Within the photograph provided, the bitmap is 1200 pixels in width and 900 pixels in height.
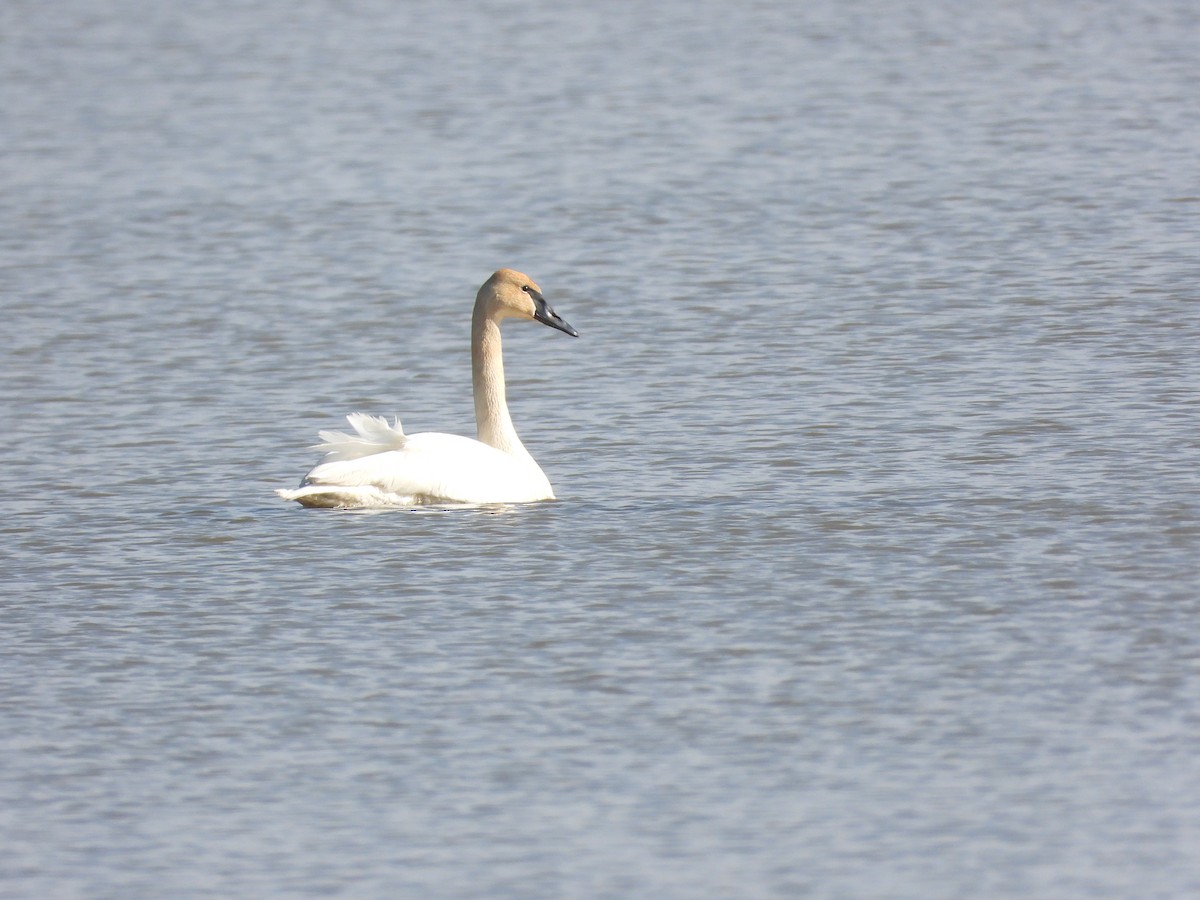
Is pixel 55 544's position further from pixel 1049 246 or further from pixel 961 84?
pixel 961 84

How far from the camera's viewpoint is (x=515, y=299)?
37.3 feet

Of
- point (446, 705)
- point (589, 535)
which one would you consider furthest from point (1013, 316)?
point (446, 705)

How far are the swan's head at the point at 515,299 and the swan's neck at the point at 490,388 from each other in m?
0.07


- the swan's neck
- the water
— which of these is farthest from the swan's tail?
the swan's neck

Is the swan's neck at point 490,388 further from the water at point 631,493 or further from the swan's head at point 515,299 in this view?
the water at point 631,493

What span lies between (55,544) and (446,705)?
3.04 metres

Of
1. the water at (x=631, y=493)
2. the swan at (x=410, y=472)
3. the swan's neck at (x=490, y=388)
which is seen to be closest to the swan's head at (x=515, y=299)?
the swan's neck at (x=490, y=388)

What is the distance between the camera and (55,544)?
32.7 ft

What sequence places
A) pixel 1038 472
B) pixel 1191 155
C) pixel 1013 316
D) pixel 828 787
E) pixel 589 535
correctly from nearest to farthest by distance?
pixel 828 787 → pixel 589 535 → pixel 1038 472 → pixel 1013 316 → pixel 1191 155

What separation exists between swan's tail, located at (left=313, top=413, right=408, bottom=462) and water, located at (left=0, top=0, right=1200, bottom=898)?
326mm

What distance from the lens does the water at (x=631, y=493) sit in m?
6.57

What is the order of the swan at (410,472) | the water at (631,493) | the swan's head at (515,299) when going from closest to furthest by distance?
the water at (631,493) < the swan at (410,472) < the swan's head at (515,299)

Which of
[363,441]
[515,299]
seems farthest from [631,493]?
[515,299]

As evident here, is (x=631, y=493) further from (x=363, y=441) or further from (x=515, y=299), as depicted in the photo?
(x=515, y=299)
